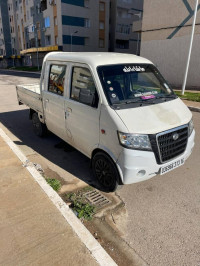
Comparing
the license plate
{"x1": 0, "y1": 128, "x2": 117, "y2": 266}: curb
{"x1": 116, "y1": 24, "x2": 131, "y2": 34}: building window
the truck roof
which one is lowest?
{"x1": 0, "y1": 128, "x2": 117, "y2": 266}: curb

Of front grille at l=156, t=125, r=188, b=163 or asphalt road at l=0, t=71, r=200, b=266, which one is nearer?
asphalt road at l=0, t=71, r=200, b=266

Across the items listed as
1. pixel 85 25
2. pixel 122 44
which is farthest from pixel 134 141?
pixel 122 44

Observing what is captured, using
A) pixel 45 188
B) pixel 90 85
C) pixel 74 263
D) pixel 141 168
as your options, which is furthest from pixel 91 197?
pixel 90 85

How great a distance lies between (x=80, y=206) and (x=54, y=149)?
2568mm

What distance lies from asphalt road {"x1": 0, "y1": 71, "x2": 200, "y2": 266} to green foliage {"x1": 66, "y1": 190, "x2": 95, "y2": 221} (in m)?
0.42

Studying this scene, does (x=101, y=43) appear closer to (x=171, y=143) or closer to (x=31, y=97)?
(x=31, y=97)

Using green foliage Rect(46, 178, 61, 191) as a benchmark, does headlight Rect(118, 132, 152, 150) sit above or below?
above

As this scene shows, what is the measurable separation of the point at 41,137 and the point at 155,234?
14.9 ft

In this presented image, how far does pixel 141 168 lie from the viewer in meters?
3.19

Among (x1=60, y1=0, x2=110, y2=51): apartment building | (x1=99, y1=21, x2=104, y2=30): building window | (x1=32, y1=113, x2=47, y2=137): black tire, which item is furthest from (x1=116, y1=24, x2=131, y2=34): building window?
(x1=32, y1=113, x2=47, y2=137): black tire

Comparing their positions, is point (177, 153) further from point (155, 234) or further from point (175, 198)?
point (155, 234)

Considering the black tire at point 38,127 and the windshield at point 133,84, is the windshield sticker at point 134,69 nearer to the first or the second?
the windshield at point 133,84

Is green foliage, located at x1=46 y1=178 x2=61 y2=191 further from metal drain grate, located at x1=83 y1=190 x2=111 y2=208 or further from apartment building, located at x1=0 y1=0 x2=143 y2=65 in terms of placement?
apartment building, located at x1=0 y1=0 x2=143 y2=65

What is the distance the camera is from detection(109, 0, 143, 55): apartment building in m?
42.8
